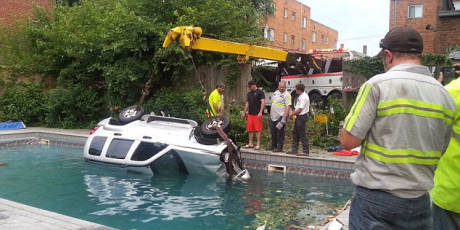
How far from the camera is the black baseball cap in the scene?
2.40m

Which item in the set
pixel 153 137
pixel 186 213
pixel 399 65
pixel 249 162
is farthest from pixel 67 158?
pixel 399 65

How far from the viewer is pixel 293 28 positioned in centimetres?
4744

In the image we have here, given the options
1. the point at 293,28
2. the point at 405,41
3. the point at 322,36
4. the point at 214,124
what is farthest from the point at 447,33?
the point at 322,36

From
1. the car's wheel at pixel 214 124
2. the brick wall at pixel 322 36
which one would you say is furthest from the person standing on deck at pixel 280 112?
the brick wall at pixel 322 36

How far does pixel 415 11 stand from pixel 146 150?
964 inches

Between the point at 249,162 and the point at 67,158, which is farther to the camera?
the point at 67,158

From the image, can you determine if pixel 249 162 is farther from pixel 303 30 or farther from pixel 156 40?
pixel 303 30

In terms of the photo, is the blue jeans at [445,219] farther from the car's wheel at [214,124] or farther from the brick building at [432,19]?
the brick building at [432,19]

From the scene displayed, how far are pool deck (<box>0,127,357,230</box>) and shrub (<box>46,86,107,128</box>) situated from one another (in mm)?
1148

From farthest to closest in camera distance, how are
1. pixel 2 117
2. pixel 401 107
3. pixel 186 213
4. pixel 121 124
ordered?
pixel 2 117 < pixel 121 124 < pixel 186 213 < pixel 401 107

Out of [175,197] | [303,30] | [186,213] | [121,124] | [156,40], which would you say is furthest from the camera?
[303,30]

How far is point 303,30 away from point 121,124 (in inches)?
1709

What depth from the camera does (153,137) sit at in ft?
Result: 28.4

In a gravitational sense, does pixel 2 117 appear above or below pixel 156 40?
below
